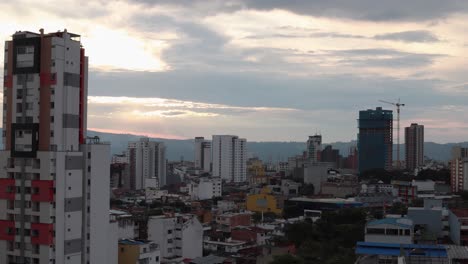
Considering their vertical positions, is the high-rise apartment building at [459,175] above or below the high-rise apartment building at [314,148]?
below

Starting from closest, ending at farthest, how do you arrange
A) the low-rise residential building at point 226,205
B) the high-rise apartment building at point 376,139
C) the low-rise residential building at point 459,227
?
the low-rise residential building at point 459,227
the low-rise residential building at point 226,205
the high-rise apartment building at point 376,139

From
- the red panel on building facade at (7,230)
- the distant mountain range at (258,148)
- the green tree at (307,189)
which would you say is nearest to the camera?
the red panel on building facade at (7,230)

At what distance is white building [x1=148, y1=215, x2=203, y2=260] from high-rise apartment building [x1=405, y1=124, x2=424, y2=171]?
50.8 m

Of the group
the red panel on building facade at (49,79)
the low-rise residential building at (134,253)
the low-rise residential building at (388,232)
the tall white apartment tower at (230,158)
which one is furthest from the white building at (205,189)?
the red panel on building facade at (49,79)

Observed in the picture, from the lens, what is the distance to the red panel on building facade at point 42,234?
10.9 m

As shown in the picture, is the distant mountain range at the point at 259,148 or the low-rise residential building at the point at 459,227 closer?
the low-rise residential building at the point at 459,227

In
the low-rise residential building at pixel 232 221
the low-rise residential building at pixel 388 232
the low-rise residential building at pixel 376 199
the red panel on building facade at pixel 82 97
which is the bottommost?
the low-rise residential building at pixel 232 221

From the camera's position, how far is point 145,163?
50.8 metres

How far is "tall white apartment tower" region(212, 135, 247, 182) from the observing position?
58250mm

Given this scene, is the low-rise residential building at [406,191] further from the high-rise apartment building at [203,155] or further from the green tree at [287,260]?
the high-rise apartment building at [203,155]

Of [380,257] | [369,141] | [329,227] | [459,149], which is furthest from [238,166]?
[380,257]

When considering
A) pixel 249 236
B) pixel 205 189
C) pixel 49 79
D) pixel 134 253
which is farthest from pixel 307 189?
pixel 49 79

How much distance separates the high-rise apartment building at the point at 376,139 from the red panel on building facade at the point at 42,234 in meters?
54.5

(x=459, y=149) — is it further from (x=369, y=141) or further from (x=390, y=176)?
(x=369, y=141)
